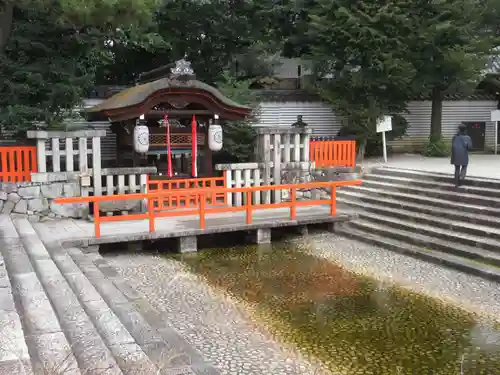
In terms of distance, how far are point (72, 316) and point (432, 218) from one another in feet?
26.6

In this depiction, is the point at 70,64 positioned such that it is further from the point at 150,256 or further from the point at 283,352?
the point at 283,352

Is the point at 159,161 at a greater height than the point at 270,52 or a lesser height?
lesser

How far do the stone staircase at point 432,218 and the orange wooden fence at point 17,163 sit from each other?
24.9 feet

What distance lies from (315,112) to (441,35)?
203 inches

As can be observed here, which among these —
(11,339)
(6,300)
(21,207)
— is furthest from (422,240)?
(21,207)

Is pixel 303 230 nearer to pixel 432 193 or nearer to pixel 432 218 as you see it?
pixel 432 218

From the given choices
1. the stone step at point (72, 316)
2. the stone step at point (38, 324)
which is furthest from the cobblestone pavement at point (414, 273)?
the stone step at point (38, 324)

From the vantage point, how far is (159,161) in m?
16.2

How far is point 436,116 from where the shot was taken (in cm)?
2075

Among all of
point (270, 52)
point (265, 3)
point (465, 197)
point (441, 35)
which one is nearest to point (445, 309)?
point (465, 197)

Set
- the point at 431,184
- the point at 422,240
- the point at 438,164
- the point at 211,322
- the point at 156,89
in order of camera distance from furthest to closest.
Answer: the point at 438,164 < the point at 156,89 < the point at 431,184 < the point at 422,240 < the point at 211,322

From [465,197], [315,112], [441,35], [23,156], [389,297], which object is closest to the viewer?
[389,297]

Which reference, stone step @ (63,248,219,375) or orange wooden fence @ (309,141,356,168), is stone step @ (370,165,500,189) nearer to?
orange wooden fence @ (309,141,356,168)

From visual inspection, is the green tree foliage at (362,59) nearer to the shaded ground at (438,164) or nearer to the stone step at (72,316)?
the shaded ground at (438,164)
